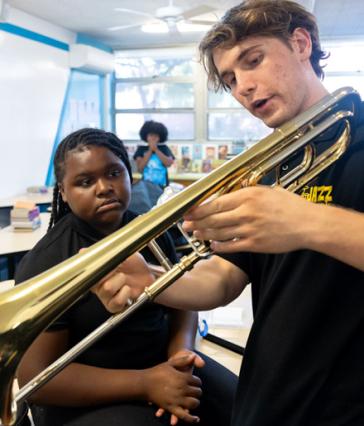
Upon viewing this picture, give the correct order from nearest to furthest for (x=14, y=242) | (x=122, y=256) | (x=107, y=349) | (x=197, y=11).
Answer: (x=122, y=256) < (x=107, y=349) < (x=14, y=242) < (x=197, y=11)

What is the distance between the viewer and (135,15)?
552 cm

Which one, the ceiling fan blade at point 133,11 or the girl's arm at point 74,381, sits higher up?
the ceiling fan blade at point 133,11

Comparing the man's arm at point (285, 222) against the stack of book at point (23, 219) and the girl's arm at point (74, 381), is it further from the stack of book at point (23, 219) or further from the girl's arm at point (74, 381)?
the stack of book at point (23, 219)

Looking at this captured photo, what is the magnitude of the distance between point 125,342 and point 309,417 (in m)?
0.52

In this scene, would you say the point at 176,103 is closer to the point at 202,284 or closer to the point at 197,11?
the point at 197,11

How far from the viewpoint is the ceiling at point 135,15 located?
4.99 metres

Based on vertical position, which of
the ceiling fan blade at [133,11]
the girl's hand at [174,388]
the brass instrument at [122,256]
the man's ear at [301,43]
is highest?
the ceiling fan blade at [133,11]

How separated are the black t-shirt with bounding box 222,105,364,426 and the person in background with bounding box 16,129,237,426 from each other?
259 millimetres

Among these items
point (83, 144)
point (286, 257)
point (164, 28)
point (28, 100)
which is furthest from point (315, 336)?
point (164, 28)

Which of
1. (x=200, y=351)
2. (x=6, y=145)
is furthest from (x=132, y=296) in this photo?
(x=6, y=145)

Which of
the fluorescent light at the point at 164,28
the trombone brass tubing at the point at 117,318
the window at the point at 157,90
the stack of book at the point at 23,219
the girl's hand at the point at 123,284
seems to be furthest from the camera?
the window at the point at 157,90

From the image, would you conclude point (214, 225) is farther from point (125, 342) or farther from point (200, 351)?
point (200, 351)

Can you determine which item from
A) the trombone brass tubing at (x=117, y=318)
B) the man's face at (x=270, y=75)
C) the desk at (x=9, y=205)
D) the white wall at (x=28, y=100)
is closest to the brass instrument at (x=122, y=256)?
the trombone brass tubing at (x=117, y=318)

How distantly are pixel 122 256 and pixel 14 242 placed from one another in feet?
7.70
